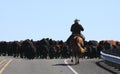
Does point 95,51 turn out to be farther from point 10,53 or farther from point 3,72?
point 3,72

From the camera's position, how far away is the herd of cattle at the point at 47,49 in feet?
254

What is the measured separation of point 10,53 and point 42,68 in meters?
69.7

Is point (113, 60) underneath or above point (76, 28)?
underneath

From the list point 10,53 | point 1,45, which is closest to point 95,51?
point 10,53

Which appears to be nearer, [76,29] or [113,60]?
[113,60]

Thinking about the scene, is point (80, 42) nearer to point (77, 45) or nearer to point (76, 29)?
point (77, 45)

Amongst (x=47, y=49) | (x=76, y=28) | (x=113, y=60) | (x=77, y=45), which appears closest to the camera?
(x=113, y=60)

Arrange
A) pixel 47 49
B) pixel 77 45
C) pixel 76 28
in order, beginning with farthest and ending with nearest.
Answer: pixel 47 49 → pixel 76 28 → pixel 77 45

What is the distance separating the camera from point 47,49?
291ft

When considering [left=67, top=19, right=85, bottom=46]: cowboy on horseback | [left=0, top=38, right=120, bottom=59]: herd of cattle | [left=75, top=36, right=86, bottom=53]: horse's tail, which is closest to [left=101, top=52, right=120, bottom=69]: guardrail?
[left=75, top=36, right=86, bottom=53]: horse's tail

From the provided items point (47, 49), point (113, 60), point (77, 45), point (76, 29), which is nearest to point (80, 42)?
point (77, 45)

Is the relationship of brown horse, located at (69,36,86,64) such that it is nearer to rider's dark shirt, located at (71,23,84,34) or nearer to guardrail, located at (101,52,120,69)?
rider's dark shirt, located at (71,23,84,34)

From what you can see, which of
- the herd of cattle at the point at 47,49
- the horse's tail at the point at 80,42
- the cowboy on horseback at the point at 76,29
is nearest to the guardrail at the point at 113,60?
the horse's tail at the point at 80,42

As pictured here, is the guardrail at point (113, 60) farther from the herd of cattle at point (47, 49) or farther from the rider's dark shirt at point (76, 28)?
the herd of cattle at point (47, 49)
